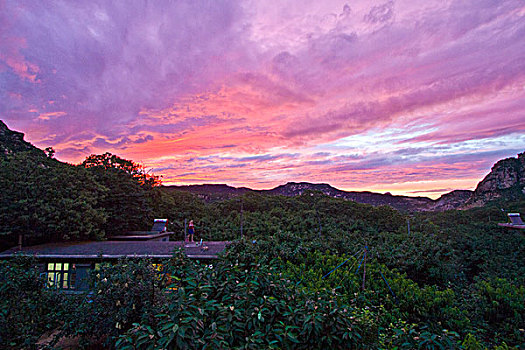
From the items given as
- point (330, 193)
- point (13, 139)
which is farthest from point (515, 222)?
point (13, 139)

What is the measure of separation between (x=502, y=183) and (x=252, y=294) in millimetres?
52890

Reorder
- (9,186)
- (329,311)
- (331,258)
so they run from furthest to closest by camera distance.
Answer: (9,186), (331,258), (329,311)

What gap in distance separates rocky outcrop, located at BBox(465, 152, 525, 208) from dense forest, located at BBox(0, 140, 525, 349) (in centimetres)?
2931

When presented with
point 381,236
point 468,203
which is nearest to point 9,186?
point 381,236

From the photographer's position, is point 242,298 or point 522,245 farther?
point 522,245

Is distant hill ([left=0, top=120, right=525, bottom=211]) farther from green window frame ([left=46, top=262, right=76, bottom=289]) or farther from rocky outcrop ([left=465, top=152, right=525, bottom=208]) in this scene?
green window frame ([left=46, top=262, right=76, bottom=289])

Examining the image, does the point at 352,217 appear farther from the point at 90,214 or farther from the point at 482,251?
the point at 90,214

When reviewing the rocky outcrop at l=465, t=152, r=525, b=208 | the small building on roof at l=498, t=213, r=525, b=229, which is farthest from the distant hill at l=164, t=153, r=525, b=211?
the small building on roof at l=498, t=213, r=525, b=229

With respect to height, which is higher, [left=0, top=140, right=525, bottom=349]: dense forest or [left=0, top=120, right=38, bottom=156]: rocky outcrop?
[left=0, top=120, right=38, bottom=156]: rocky outcrop

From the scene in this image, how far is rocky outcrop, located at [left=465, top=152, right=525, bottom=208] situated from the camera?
38.5m

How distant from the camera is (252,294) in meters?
2.97

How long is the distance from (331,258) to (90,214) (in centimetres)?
1221

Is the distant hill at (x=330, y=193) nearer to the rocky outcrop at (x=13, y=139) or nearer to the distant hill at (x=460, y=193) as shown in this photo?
the distant hill at (x=460, y=193)

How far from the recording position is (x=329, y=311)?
2.71 metres
